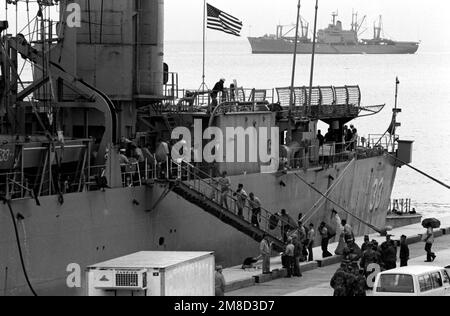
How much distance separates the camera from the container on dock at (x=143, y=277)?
2253 cm

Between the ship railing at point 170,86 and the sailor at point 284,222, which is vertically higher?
the ship railing at point 170,86

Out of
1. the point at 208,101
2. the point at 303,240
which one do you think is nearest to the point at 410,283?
the point at 303,240

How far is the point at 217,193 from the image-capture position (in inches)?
1448

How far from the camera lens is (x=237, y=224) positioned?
35219 mm

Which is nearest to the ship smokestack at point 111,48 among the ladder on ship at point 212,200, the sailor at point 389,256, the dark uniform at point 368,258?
the ladder on ship at point 212,200

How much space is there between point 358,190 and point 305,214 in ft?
17.4

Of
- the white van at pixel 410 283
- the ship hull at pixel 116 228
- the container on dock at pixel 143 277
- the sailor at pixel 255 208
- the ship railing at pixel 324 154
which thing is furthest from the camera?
the ship railing at pixel 324 154

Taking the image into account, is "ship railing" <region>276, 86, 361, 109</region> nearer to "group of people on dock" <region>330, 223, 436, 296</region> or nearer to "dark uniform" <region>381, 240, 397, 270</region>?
"group of people on dock" <region>330, 223, 436, 296</region>

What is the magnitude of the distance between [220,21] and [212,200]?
10021 mm

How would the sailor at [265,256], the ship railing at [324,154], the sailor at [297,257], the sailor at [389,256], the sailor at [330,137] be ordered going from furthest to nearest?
the sailor at [330,137], the ship railing at [324,154], the sailor at [297,257], the sailor at [265,256], the sailor at [389,256]

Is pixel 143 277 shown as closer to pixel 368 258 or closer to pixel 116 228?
pixel 368 258

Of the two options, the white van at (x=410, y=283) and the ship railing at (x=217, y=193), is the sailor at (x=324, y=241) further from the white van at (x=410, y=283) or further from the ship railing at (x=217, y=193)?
the white van at (x=410, y=283)
